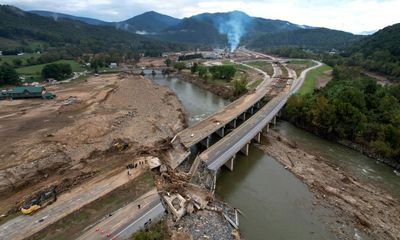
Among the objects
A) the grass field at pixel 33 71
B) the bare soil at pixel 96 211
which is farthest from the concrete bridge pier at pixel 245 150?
the grass field at pixel 33 71

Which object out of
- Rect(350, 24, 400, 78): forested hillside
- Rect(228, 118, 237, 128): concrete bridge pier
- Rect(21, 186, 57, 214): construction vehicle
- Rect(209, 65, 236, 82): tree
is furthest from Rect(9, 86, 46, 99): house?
Rect(350, 24, 400, 78): forested hillside

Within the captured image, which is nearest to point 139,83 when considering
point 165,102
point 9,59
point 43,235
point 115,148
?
point 165,102

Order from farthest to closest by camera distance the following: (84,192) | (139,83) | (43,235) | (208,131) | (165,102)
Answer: (139,83)
(165,102)
(208,131)
(84,192)
(43,235)

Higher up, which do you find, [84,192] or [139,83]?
[84,192]

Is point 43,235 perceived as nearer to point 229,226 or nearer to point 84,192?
point 84,192

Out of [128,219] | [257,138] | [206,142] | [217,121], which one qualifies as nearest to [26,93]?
[217,121]
